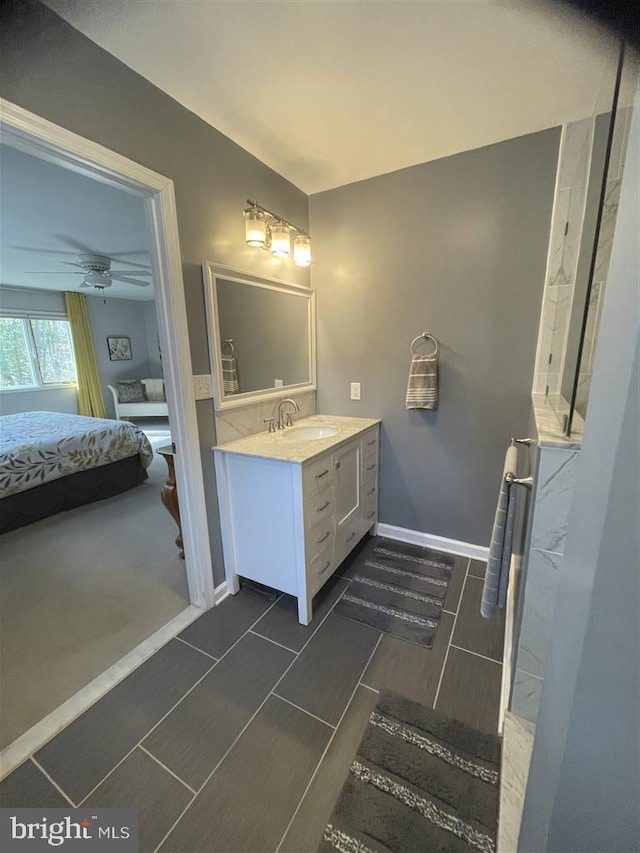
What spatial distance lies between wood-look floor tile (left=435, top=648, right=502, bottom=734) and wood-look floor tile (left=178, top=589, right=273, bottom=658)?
3.12 ft

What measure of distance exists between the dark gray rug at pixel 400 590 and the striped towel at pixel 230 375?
4.40 ft

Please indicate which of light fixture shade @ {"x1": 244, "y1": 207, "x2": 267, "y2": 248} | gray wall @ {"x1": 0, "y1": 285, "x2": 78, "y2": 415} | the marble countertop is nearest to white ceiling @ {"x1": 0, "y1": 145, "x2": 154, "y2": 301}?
light fixture shade @ {"x1": 244, "y1": 207, "x2": 267, "y2": 248}

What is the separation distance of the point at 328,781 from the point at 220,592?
1.04 meters

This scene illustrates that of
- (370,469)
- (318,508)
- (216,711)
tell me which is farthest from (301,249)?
(216,711)

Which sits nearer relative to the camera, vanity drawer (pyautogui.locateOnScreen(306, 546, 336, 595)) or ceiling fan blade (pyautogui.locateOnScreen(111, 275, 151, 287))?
vanity drawer (pyautogui.locateOnScreen(306, 546, 336, 595))

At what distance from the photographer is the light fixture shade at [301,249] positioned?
7.02 feet

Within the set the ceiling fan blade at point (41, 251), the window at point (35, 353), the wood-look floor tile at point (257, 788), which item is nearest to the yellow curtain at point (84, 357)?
the window at point (35, 353)

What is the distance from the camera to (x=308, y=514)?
1.63 meters

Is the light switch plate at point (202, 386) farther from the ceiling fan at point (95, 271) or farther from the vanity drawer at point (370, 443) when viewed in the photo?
the ceiling fan at point (95, 271)

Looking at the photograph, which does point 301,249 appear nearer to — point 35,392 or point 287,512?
point 287,512

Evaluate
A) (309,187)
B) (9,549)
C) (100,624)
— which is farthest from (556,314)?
(9,549)

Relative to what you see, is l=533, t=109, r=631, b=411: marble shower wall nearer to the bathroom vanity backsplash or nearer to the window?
the bathroom vanity backsplash

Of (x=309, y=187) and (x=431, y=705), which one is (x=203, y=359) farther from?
(x=431, y=705)

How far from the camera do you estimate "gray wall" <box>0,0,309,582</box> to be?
3.45ft
